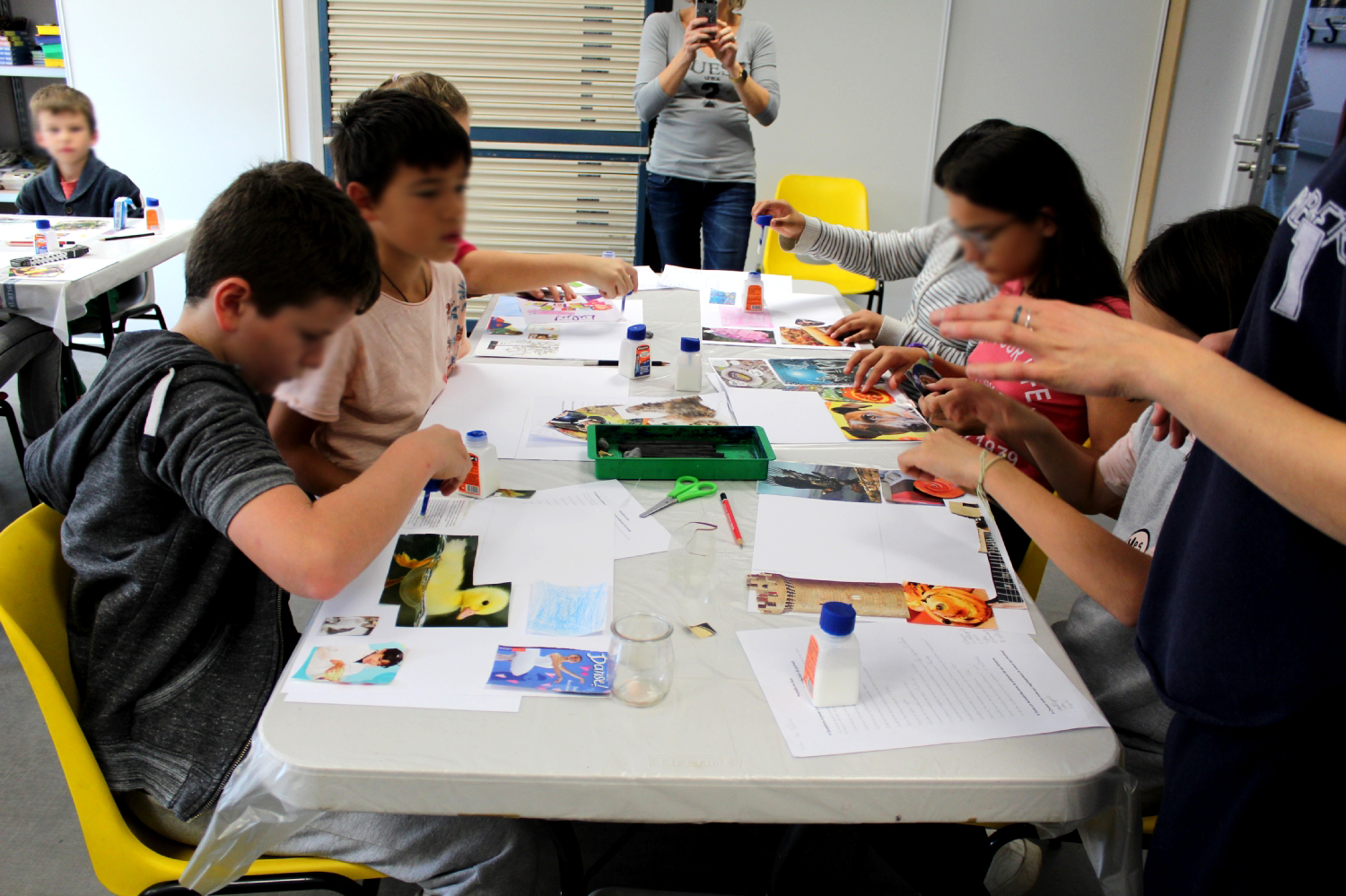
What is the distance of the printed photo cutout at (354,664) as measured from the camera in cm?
87

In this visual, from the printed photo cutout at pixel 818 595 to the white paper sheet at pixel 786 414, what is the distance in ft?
1.56

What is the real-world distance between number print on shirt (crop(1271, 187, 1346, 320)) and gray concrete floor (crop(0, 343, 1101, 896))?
1201 millimetres

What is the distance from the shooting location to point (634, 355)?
180 centimetres

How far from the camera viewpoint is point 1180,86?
163 inches

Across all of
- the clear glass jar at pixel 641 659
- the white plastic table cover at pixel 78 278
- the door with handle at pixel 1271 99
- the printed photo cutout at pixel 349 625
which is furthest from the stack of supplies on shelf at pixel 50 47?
the door with handle at pixel 1271 99

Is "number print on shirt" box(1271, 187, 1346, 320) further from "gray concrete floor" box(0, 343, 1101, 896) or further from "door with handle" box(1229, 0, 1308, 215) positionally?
"door with handle" box(1229, 0, 1308, 215)

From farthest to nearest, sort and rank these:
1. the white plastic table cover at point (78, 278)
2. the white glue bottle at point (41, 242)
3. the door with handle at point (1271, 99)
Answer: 1. the door with handle at point (1271, 99)
2. the white glue bottle at point (41, 242)
3. the white plastic table cover at point (78, 278)

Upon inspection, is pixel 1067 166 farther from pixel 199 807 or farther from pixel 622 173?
pixel 622 173

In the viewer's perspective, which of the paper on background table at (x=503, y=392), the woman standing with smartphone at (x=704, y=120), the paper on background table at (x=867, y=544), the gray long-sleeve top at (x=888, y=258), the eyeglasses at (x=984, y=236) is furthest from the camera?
the woman standing with smartphone at (x=704, y=120)

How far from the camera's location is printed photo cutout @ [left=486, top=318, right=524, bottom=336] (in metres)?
2.13

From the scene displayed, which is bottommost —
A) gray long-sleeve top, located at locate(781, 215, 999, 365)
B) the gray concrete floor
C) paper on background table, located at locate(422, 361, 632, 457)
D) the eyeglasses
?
the gray concrete floor

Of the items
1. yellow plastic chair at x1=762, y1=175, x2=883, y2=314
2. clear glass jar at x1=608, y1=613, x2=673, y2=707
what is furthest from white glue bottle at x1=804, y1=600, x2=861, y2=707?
yellow plastic chair at x1=762, y1=175, x2=883, y2=314

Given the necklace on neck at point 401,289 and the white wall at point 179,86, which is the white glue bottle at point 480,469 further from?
the white wall at point 179,86

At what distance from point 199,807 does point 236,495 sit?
1.18ft
